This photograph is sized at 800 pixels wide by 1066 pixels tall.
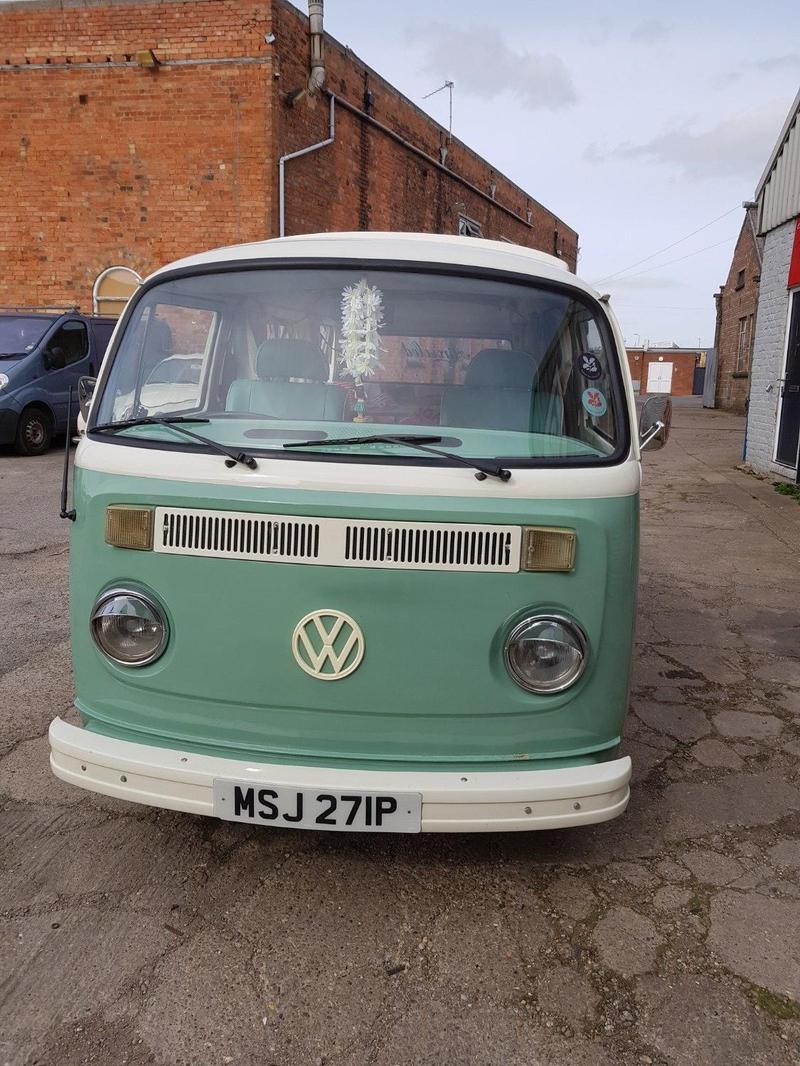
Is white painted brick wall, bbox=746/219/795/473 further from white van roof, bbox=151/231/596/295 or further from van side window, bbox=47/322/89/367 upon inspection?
white van roof, bbox=151/231/596/295

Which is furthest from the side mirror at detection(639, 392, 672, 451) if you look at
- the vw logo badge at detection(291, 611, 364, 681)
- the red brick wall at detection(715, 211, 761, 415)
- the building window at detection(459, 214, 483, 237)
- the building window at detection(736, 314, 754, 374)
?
the building window at detection(736, 314, 754, 374)

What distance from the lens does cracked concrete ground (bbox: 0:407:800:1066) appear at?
2.16 meters

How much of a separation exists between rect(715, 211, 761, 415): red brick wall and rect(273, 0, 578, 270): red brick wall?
8.70 m

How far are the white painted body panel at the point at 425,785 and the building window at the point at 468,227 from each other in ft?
68.8

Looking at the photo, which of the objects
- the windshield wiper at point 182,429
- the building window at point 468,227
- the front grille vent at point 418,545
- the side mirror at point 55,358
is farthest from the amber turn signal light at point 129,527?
the building window at point 468,227

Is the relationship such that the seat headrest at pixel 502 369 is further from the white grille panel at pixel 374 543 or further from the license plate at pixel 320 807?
the license plate at pixel 320 807

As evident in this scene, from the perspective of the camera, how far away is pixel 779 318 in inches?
470

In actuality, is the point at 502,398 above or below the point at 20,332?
below

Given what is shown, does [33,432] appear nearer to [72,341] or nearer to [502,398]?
[72,341]

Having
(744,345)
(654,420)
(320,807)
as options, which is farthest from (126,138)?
(744,345)

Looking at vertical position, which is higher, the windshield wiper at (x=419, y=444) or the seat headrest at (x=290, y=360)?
the seat headrest at (x=290, y=360)

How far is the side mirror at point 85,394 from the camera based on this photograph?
3123 mm

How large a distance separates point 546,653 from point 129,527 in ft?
3.96

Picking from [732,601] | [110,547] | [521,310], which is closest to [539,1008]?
[110,547]
